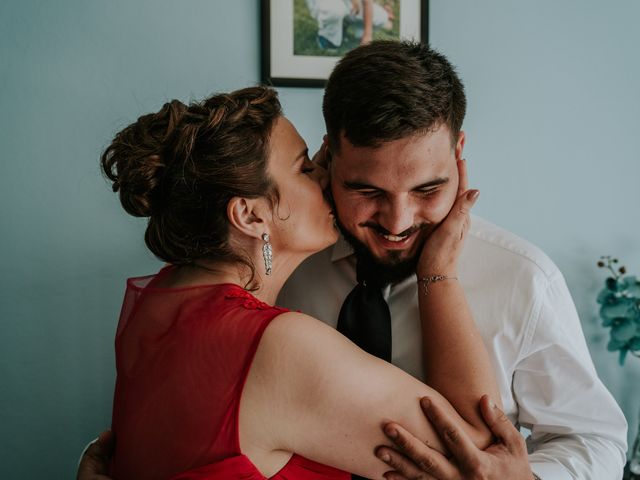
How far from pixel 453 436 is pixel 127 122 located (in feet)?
4.53

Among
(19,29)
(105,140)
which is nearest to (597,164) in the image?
(105,140)

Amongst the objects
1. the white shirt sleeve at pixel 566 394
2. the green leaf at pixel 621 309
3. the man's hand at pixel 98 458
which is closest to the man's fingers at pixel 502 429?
the white shirt sleeve at pixel 566 394

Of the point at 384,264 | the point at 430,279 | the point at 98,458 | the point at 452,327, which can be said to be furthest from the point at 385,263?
the point at 98,458

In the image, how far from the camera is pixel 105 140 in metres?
1.79

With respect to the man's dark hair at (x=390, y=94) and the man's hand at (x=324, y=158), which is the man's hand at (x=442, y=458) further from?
the man's hand at (x=324, y=158)

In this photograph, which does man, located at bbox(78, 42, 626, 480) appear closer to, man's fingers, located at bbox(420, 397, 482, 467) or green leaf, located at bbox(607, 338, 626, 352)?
man's fingers, located at bbox(420, 397, 482, 467)

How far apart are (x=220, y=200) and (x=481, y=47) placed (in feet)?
4.25

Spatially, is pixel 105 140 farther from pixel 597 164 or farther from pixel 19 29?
pixel 597 164

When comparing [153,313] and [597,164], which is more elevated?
[597,164]

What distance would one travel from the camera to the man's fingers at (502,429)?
103 centimetres

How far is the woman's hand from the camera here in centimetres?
124

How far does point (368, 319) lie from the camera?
1.27 metres

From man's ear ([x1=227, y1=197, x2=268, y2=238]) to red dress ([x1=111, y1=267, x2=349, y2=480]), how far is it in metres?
0.13

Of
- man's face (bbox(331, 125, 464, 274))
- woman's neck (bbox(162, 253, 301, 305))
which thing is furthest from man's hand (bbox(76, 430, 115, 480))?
man's face (bbox(331, 125, 464, 274))
